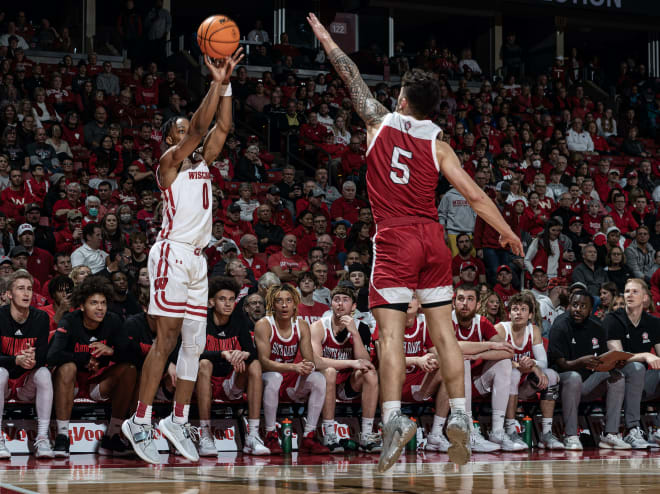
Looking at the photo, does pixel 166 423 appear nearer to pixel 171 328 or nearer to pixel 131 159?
pixel 171 328

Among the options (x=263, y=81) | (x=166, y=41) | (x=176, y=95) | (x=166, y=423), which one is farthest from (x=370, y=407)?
(x=166, y=41)

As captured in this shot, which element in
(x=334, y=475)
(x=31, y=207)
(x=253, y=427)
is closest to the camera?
(x=334, y=475)

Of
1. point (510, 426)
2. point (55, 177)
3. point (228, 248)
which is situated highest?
point (55, 177)

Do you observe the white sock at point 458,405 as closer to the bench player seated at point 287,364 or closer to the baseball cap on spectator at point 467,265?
the bench player seated at point 287,364

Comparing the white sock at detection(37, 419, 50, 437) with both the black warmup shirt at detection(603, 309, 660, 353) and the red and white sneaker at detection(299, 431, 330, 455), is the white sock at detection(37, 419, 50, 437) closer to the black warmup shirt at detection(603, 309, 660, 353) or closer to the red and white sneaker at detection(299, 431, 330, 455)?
the red and white sneaker at detection(299, 431, 330, 455)

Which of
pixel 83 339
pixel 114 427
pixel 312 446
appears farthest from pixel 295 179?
pixel 114 427

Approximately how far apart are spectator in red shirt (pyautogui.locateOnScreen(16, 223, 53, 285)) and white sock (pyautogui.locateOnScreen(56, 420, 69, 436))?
3522mm

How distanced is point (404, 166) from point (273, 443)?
3.27m

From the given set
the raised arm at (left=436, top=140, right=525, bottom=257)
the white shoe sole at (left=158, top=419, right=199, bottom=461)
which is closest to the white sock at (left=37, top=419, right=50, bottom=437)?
the white shoe sole at (left=158, top=419, right=199, bottom=461)

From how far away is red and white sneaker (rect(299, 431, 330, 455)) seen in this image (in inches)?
285

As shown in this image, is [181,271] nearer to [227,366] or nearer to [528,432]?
[227,366]

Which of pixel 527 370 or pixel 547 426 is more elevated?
pixel 527 370

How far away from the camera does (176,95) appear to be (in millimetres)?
14922

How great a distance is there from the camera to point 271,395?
7293mm
